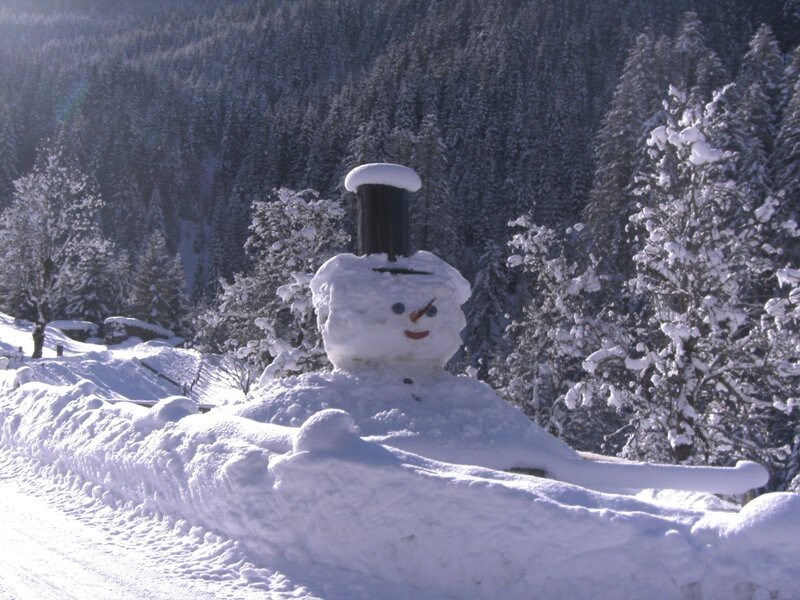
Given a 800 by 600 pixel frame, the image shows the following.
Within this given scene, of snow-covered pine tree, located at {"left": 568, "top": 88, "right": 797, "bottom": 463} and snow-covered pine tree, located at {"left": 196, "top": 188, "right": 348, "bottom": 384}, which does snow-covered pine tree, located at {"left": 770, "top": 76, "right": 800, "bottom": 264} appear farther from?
snow-covered pine tree, located at {"left": 196, "top": 188, "right": 348, "bottom": 384}

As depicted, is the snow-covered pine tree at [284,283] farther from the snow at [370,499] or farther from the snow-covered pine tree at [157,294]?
the snow-covered pine tree at [157,294]

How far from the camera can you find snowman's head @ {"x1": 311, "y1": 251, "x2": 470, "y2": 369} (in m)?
7.33

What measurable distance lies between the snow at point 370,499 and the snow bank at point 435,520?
0.01m

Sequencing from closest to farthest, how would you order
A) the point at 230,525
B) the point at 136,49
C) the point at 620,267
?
the point at 230,525, the point at 620,267, the point at 136,49

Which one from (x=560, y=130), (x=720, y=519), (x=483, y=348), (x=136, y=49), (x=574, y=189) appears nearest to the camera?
(x=720, y=519)

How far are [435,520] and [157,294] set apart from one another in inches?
1740

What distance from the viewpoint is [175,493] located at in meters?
6.22

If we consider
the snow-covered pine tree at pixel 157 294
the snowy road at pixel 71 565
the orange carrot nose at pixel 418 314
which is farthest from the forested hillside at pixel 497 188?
the snowy road at pixel 71 565

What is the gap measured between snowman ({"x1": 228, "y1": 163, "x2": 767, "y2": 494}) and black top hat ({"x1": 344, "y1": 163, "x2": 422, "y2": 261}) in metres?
0.01

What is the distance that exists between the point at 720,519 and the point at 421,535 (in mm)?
1699

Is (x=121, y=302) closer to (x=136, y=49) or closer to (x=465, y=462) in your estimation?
(x=465, y=462)

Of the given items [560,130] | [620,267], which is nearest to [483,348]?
[620,267]

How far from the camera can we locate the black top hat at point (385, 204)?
7855 mm

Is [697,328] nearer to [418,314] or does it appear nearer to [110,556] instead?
[418,314]
